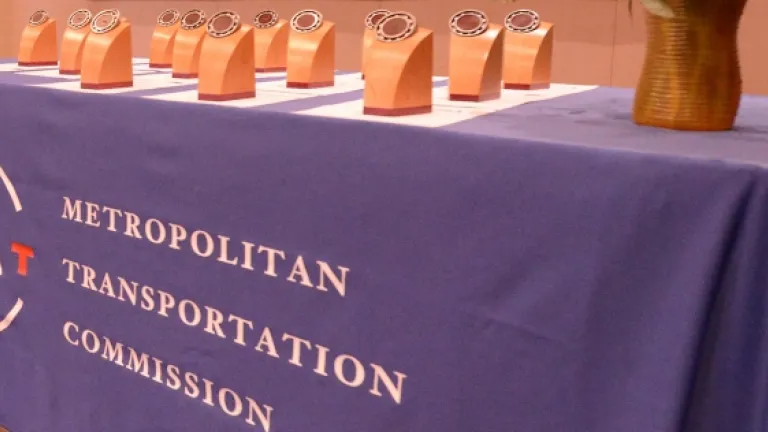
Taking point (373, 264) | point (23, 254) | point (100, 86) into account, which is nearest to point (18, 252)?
point (23, 254)

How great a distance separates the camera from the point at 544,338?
0.78 meters

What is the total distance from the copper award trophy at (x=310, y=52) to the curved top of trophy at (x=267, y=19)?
206mm

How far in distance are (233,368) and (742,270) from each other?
686 millimetres

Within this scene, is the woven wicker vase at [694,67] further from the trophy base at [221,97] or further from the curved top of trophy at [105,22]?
the curved top of trophy at [105,22]

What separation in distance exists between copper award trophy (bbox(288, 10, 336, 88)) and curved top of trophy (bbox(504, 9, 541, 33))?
1.08ft

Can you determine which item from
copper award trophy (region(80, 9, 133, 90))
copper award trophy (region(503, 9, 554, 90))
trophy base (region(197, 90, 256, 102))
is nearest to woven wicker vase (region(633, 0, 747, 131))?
copper award trophy (region(503, 9, 554, 90))

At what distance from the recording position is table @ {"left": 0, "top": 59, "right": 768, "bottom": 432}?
697mm

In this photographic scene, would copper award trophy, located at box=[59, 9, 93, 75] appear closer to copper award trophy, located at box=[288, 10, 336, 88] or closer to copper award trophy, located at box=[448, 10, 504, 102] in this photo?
copper award trophy, located at box=[288, 10, 336, 88]

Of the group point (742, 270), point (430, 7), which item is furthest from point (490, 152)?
point (430, 7)

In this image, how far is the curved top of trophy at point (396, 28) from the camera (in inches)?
38.6

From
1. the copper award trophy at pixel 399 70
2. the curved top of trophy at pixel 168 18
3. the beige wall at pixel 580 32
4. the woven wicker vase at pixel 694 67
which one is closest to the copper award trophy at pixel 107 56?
the curved top of trophy at pixel 168 18

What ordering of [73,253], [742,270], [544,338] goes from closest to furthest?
[742,270]
[544,338]
[73,253]

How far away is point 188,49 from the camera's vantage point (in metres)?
1.38

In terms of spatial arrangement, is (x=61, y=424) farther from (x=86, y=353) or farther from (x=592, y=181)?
(x=592, y=181)
